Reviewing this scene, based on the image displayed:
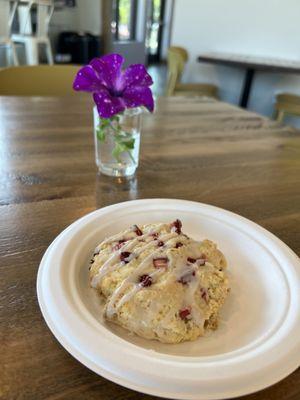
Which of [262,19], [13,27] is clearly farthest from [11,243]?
[13,27]

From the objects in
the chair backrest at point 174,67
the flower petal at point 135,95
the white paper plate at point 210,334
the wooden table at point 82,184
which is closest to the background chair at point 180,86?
the chair backrest at point 174,67

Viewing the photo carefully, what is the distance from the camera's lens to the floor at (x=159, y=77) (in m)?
4.79

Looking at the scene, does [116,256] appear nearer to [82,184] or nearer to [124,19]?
[82,184]

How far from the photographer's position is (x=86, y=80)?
65cm

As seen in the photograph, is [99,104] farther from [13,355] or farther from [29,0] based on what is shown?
[29,0]

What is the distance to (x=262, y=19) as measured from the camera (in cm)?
339

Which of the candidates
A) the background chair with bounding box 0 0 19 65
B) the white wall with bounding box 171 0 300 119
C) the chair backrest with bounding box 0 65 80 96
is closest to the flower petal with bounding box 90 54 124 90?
the chair backrest with bounding box 0 65 80 96

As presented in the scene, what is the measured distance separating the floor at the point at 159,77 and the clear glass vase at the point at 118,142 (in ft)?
12.6

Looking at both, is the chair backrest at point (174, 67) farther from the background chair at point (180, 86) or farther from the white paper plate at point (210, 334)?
the white paper plate at point (210, 334)

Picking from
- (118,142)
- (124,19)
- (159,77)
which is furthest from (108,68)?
(124,19)

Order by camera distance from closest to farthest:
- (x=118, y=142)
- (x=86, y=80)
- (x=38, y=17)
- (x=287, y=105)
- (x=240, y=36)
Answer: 1. (x=86, y=80)
2. (x=118, y=142)
3. (x=287, y=105)
4. (x=240, y=36)
5. (x=38, y=17)

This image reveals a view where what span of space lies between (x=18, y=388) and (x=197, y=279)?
226mm

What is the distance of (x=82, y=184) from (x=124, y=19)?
6.53 metres

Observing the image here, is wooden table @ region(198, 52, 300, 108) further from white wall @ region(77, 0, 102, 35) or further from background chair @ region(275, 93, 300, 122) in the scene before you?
white wall @ region(77, 0, 102, 35)
